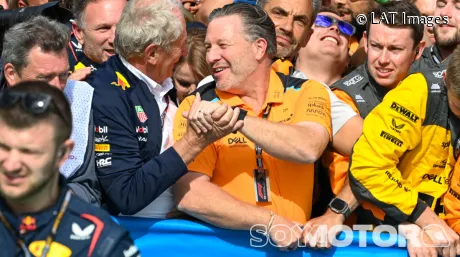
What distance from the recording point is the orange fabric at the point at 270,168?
17.0 ft

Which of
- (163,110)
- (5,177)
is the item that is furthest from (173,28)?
(5,177)

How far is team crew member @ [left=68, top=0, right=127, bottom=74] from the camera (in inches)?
247

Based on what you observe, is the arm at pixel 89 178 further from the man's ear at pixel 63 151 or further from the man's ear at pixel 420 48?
the man's ear at pixel 420 48

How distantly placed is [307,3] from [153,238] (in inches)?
99.0

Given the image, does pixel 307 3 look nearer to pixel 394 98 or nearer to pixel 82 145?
pixel 394 98

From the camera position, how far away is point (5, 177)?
3.26 m

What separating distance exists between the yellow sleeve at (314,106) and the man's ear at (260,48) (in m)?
0.33

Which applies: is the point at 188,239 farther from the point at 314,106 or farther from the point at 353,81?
the point at 353,81

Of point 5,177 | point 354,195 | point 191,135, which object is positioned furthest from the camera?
point 354,195

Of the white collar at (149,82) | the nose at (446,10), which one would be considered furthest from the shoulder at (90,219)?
the nose at (446,10)

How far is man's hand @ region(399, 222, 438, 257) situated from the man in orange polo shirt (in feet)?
Result: 1.94

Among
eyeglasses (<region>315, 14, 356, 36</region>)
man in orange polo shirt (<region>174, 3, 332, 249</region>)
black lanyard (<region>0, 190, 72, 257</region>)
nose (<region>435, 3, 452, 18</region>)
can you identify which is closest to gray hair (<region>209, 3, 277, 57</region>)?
man in orange polo shirt (<region>174, 3, 332, 249</region>)

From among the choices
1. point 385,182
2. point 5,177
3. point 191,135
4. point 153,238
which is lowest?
point 153,238

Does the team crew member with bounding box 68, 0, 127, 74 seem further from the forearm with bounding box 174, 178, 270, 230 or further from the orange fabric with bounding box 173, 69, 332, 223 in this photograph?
the forearm with bounding box 174, 178, 270, 230
